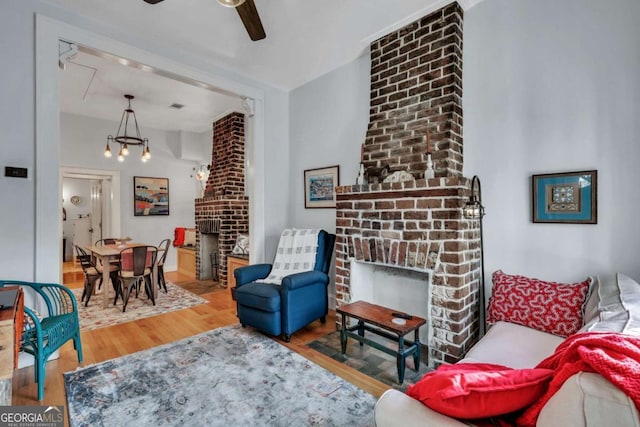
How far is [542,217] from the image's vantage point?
7.84ft

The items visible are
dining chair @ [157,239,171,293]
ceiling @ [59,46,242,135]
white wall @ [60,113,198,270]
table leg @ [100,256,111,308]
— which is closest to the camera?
ceiling @ [59,46,242,135]

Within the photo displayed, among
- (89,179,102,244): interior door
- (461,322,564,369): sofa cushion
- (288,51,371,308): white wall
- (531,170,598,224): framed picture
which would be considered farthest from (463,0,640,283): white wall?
(89,179,102,244): interior door

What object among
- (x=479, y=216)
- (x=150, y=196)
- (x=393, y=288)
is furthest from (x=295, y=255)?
(x=150, y=196)

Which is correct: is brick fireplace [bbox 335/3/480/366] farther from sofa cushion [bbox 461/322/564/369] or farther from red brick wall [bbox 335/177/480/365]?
sofa cushion [bbox 461/322/564/369]

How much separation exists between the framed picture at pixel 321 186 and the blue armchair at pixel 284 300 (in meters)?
Answer: 0.83

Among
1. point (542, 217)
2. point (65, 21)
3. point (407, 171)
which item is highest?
point (65, 21)

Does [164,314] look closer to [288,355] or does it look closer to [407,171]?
[288,355]

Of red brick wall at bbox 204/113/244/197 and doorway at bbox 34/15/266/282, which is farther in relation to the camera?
red brick wall at bbox 204/113/244/197

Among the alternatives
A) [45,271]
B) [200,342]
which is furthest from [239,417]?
[45,271]

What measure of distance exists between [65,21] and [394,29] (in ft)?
9.94

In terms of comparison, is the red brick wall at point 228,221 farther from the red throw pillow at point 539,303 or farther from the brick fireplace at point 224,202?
the red throw pillow at point 539,303

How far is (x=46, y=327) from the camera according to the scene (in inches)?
89.4

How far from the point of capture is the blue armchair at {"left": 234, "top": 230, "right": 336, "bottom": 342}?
115 inches

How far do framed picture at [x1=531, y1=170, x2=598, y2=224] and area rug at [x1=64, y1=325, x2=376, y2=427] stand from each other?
1904mm
